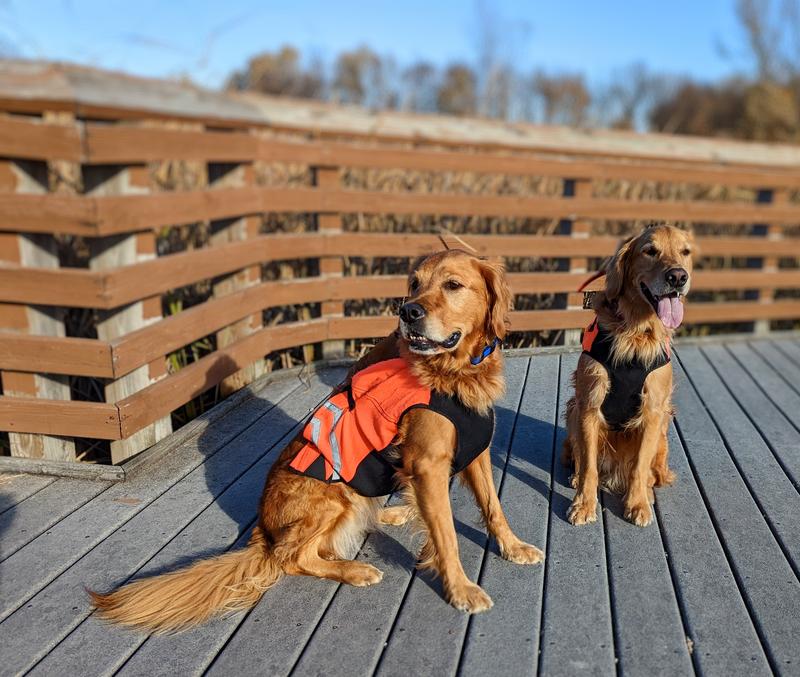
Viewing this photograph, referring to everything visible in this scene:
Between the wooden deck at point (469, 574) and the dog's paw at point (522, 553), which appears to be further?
the dog's paw at point (522, 553)

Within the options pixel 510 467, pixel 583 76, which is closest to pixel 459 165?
pixel 510 467

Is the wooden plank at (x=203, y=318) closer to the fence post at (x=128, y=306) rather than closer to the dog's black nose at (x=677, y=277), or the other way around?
the fence post at (x=128, y=306)

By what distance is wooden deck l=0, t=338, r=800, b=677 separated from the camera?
209 cm

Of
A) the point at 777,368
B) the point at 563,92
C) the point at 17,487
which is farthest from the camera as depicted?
the point at 563,92

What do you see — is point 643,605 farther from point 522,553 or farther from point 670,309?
point 670,309

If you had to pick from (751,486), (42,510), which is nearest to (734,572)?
(751,486)

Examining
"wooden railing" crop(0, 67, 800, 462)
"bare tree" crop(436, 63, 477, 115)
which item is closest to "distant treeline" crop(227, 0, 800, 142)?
"bare tree" crop(436, 63, 477, 115)

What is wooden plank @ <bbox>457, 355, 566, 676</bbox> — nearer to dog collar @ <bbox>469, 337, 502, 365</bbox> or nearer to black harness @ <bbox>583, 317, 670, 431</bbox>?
black harness @ <bbox>583, 317, 670, 431</bbox>

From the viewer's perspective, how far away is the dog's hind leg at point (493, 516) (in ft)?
8.59

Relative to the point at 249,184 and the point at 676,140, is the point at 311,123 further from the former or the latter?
the point at 676,140

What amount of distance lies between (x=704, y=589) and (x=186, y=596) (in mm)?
1708

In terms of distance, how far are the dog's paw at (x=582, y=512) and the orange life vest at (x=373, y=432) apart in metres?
0.65

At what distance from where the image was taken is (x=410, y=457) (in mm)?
2459

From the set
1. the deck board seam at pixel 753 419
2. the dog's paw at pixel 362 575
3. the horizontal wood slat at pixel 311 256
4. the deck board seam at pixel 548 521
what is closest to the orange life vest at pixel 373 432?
the dog's paw at pixel 362 575
